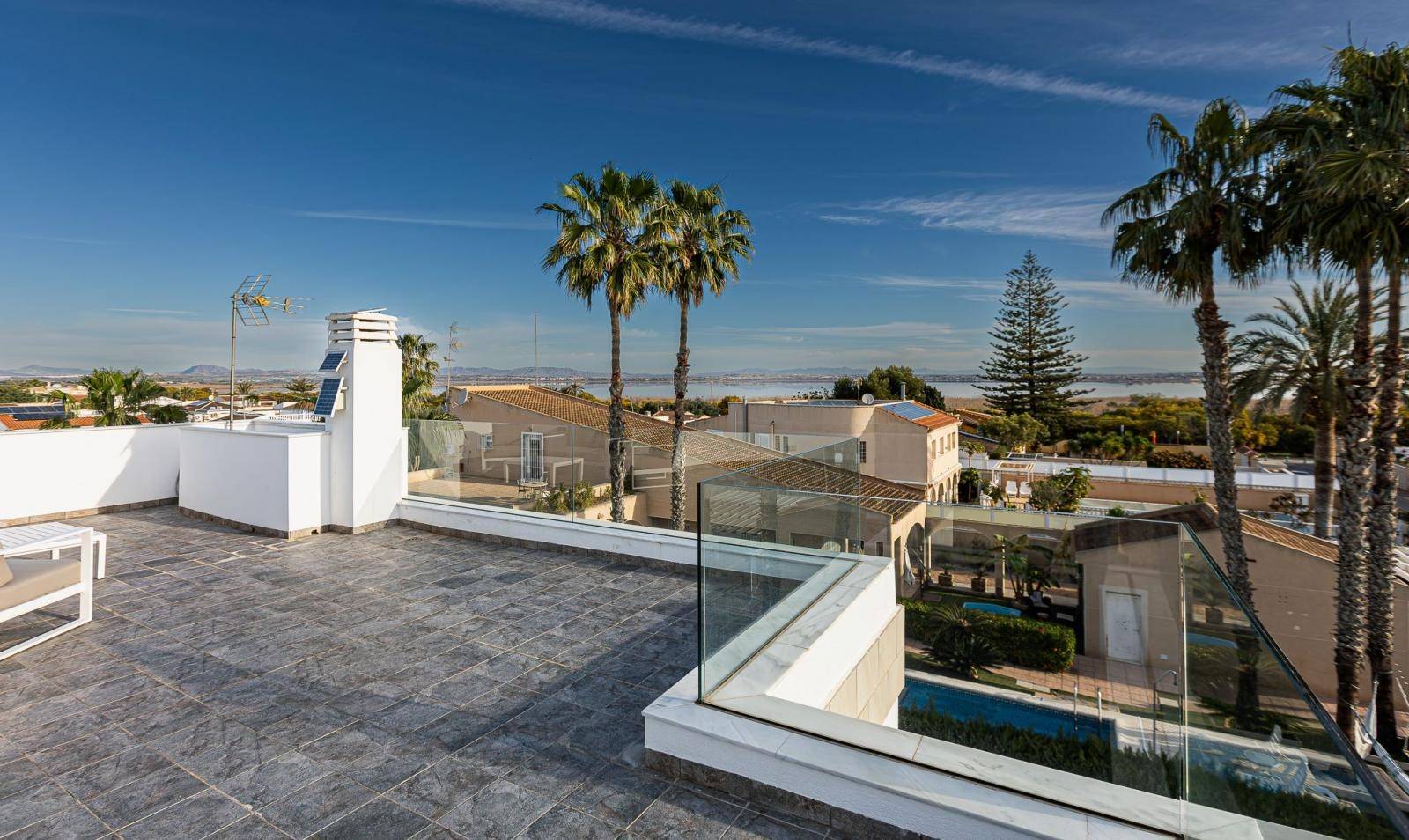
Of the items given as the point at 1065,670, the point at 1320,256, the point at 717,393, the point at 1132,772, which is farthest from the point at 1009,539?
the point at 717,393

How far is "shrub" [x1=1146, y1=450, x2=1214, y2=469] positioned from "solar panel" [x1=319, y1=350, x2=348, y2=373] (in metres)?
36.9

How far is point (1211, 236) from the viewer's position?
38.1 feet

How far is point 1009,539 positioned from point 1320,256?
935 cm

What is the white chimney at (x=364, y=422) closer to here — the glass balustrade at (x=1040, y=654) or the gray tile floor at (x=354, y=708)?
the gray tile floor at (x=354, y=708)

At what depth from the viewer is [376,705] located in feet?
8.65

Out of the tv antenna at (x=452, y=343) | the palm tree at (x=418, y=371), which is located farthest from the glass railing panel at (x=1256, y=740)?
the tv antenna at (x=452, y=343)

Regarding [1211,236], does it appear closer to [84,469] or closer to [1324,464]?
[1324,464]

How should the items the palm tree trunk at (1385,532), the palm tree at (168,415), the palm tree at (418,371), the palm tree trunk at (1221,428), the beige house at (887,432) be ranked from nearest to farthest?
the palm tree trunk at (1385,532) → the palm tree trunk at (1221,428) → the palm tree at (168,415) → the palm tree at (418,371) → the beige house at (887,432)

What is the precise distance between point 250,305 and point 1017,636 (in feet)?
30.0

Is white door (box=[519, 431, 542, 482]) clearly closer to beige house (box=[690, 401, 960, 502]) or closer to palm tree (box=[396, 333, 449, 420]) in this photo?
palm tree (box=[396, 333, 449, 420])

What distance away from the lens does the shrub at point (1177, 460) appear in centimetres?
3116

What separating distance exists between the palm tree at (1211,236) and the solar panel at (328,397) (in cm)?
1403

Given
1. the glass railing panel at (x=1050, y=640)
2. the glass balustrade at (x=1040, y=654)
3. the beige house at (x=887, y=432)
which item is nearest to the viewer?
the glass balustrade at (x=1040, y=654)

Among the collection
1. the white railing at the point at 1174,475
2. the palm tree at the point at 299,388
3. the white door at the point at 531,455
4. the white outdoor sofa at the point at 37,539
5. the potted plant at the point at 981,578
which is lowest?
the white railing at the point at 1174,475
